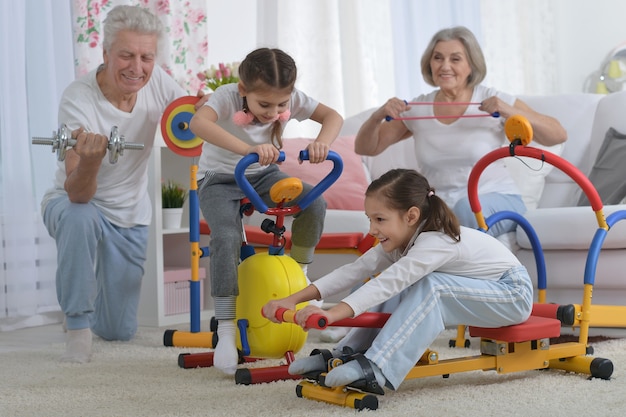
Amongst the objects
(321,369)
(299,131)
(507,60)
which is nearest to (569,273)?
(321,369)

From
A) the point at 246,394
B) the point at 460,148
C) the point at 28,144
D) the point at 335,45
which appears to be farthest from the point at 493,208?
the point at 335,45

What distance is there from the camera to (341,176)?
3.72 meters

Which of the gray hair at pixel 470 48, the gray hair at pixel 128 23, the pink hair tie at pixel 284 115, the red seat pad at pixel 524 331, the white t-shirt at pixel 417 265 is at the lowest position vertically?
the red seat pad at pixel 524 331

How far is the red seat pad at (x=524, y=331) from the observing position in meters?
2.21

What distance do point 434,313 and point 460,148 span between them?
45.7 inches

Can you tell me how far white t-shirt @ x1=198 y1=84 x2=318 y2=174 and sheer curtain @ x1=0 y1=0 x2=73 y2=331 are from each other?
1.34m

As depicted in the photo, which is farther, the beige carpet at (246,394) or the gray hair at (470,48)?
the gray hair at (470,48)

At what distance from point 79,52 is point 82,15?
160 mm

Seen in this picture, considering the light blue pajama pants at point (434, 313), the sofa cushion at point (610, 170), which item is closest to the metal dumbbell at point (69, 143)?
the light blue pajama pants at point (434, 313)

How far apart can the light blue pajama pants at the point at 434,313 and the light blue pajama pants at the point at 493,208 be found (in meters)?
0.69

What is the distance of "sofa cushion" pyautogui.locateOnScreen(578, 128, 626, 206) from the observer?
327cm

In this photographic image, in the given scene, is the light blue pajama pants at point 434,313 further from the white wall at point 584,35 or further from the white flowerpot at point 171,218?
the white wall at point 584,35

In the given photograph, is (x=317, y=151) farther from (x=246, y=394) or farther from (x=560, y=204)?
(x=560, y=204)

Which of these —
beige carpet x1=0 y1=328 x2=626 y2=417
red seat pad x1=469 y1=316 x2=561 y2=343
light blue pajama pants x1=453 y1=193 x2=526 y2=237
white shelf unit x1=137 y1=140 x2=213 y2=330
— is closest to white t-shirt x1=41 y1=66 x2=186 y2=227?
white shelf unit x1=137 y1=140 x2=213 y2=330
